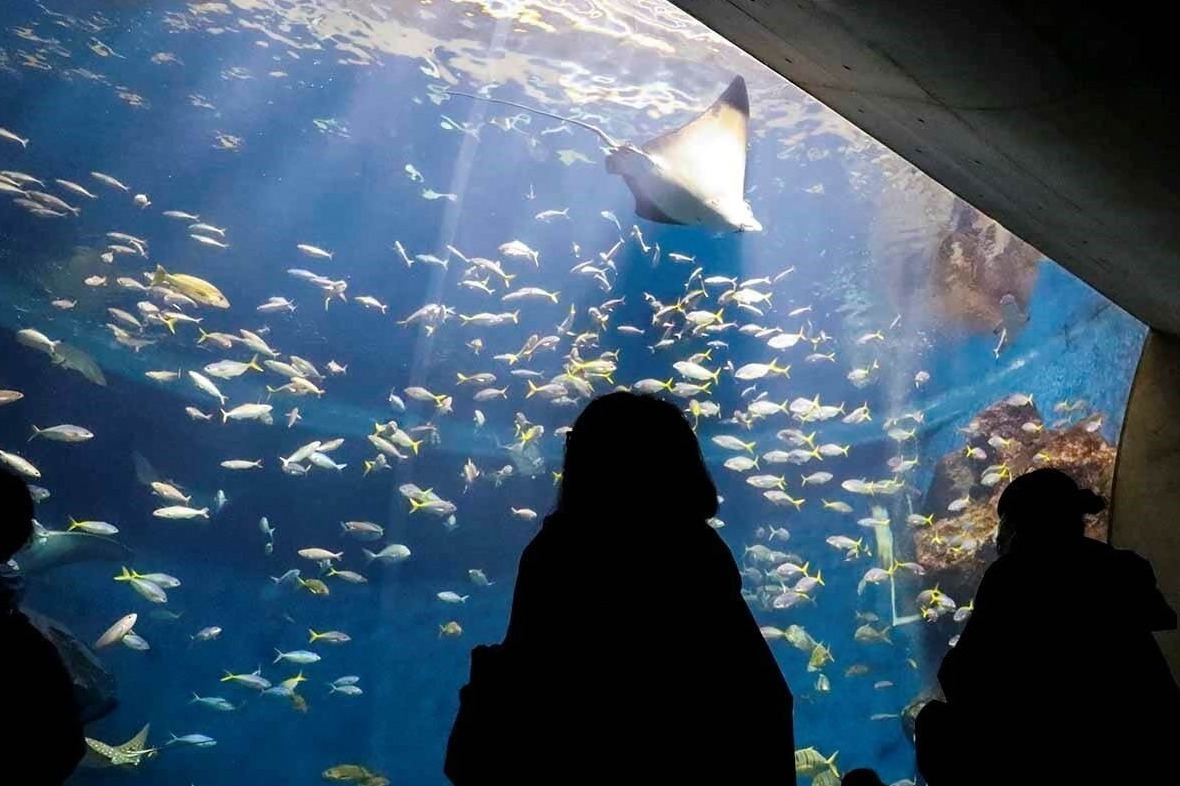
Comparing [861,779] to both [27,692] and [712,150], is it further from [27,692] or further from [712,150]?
[712,150]

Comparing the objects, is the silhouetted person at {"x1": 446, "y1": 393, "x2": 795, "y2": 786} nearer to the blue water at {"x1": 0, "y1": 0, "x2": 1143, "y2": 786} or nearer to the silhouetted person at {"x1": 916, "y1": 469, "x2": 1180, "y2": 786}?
the silhouetted person at {"x1": 916, "y1": 469, "x2": 1180, "y2": 786}

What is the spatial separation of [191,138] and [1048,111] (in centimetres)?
2363

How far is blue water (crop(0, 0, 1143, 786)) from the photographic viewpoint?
17.6 meters

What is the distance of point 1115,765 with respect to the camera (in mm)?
1688

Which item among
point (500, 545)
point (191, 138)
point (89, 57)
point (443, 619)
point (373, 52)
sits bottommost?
point (443, 619)

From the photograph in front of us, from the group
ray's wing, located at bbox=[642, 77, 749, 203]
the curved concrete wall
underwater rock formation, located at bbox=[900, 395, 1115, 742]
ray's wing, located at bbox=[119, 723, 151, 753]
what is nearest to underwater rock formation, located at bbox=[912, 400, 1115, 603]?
underwater rock formation, located at bbox=[900, 395, 1115, 742]

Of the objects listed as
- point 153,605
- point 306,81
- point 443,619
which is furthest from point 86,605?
point 306,81

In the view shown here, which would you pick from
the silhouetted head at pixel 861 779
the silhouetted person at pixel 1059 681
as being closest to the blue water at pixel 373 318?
the silhouetted person at pixel 1059 681

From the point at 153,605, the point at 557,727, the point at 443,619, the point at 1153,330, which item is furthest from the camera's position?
the point at 443,619

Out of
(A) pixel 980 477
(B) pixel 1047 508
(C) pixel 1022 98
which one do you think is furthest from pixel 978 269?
(B) pixel 1047 508

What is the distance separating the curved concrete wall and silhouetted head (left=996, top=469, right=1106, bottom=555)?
217cm

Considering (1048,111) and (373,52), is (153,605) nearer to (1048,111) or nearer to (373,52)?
(373,52)

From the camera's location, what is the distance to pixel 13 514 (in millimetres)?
1916

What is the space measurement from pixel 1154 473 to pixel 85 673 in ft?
32.0
